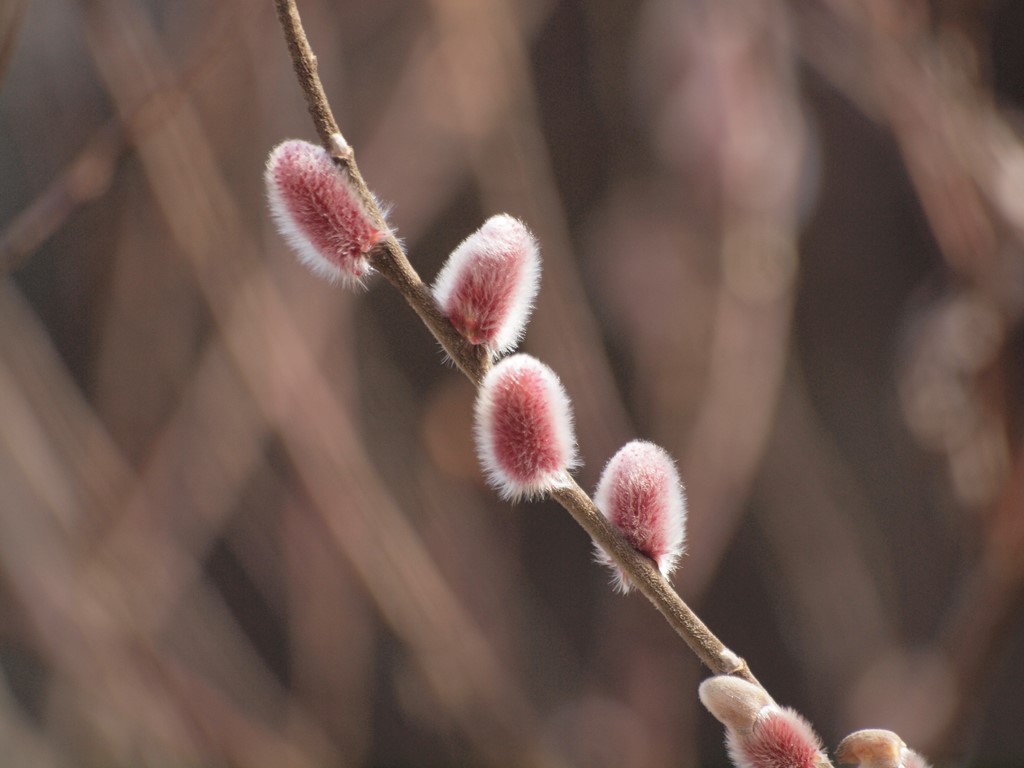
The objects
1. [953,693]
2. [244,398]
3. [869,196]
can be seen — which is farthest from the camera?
[869,196]

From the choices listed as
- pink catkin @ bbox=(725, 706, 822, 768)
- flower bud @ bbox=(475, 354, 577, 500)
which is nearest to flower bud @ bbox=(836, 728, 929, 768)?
pink catkin @ bbox=(725, 706, 822, 768)

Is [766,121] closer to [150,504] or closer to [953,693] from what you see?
[953,693]

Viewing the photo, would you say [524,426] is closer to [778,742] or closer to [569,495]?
[569,495]

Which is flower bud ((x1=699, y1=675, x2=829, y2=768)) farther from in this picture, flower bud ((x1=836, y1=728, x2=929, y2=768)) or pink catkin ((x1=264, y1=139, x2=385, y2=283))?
pink catkin ((x1=264, y1=139, x2=385, y2=283))

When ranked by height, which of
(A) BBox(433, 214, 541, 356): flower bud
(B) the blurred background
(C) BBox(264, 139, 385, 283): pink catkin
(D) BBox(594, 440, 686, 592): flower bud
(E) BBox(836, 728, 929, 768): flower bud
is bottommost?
(E) BBox(836, 728, 929, 768): flower bud

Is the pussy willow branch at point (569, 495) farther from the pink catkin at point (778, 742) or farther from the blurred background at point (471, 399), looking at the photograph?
the blurred background at point (471, 399)

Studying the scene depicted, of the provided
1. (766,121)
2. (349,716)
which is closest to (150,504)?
(349,716)
